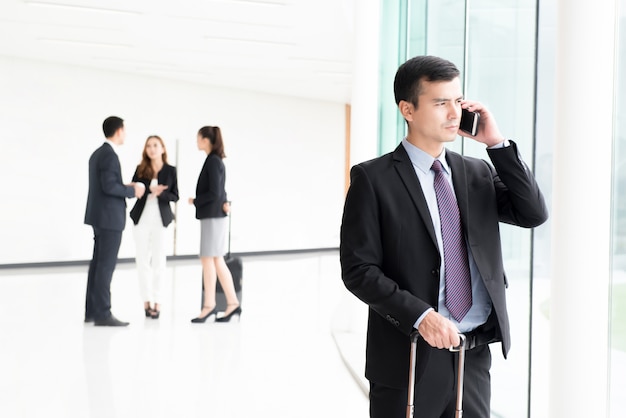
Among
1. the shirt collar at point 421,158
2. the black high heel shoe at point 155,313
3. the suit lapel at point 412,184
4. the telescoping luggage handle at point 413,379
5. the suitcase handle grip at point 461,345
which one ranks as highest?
the shirt collar at point 421,158

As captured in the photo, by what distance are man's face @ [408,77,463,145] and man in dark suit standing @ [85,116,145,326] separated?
5.82 metres

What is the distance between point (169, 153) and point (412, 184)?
13848mm

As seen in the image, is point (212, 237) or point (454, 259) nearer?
point (454, 259)

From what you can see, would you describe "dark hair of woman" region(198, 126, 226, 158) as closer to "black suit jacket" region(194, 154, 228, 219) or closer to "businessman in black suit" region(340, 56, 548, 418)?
"black suit jacket" region(194, 154, 228, 219)

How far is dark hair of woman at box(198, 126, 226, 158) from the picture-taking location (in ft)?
25.6

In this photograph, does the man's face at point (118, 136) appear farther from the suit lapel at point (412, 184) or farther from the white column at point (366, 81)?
the suit lapel at point (412, 184)

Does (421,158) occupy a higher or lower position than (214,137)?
lower

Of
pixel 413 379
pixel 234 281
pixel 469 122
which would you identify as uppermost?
pixel 469 122

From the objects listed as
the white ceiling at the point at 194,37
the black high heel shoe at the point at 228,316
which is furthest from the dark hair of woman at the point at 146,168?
the white ceiling at the point at 194,37

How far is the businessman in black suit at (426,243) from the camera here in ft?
7.14

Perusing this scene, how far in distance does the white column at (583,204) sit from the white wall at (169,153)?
456 inches

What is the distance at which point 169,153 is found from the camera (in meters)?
15.7

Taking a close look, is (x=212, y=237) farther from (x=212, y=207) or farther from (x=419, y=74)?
(x=419, y=74)

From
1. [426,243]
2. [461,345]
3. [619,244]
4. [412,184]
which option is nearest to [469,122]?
[412,184]
